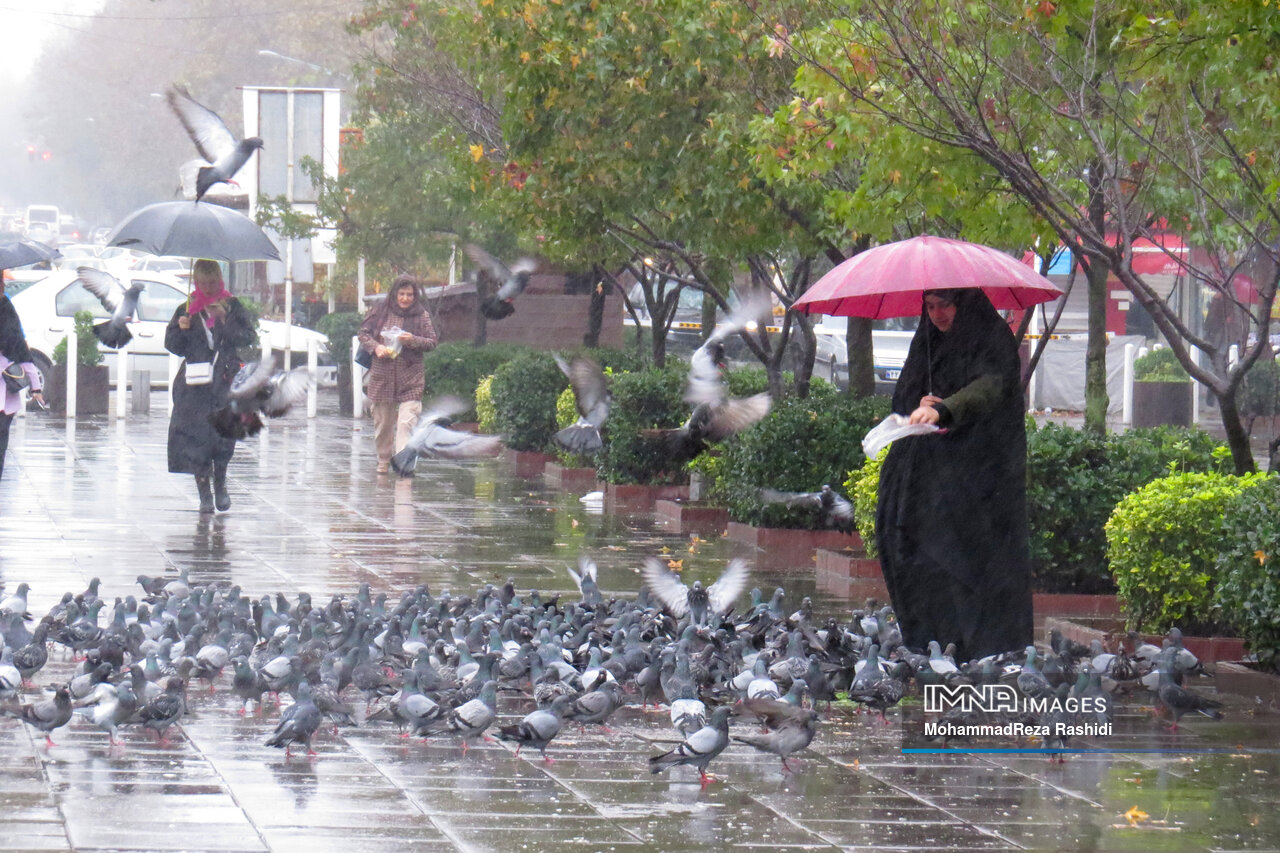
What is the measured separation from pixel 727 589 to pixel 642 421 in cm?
516

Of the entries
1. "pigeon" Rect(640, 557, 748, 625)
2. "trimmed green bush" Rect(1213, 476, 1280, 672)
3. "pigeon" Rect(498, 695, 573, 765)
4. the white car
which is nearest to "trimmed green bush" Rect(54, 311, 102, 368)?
the white car

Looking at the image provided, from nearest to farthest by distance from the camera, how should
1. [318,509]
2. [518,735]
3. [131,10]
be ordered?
1. [518,735]
2. [318,509]
3. [131,10]

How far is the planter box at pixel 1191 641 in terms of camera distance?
26.0ft

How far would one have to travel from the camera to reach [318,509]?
1370 centimetres

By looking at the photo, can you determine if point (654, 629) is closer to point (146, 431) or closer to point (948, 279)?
point (948, 279)

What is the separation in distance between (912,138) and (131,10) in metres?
70.9

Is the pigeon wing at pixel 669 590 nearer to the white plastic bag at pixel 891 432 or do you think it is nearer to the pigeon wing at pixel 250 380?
the white plastic bag at pixel 891 432

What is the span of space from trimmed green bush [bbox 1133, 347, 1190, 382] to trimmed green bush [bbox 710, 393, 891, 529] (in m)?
14.9

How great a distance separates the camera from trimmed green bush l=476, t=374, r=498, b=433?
1958 cm

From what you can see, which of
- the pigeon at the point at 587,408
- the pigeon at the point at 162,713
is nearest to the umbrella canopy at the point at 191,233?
the pigeon at the point at 587,408

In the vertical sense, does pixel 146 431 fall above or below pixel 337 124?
below

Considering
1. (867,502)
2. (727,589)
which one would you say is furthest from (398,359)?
(727,589)

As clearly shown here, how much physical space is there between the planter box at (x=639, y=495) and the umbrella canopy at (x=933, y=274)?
22.8 feet

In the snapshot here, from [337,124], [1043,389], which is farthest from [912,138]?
[1043,389]
